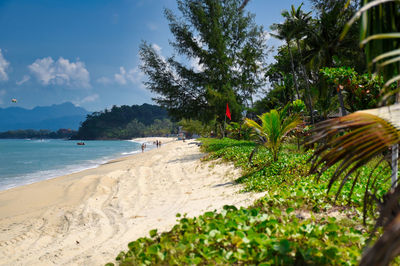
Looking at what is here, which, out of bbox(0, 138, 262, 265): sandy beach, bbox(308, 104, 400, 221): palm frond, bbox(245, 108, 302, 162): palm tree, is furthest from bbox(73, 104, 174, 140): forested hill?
bbox(308, 104, 400, 221): palm frond

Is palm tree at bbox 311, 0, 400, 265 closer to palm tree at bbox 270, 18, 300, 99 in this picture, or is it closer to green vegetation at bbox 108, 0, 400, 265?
green vegetation at bbox 108, 0, 400, 265

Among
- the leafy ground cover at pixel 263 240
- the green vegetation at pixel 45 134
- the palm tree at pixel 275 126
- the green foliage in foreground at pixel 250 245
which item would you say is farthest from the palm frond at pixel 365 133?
the green vegetation at pixel 45 134

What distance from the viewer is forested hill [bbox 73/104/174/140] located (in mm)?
138375

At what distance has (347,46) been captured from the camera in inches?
706

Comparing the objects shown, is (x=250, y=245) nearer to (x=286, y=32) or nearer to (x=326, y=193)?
(x=326, y=193)

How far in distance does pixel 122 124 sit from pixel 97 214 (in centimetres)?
15198

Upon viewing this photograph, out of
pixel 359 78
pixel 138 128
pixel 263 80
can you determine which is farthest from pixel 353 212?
pixel 138 128

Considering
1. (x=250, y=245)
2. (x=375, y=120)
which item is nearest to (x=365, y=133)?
(x=375, y=120)

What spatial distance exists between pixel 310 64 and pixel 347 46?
2700 millimetres

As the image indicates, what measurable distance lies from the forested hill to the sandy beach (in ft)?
406

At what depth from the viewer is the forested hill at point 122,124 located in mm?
138375

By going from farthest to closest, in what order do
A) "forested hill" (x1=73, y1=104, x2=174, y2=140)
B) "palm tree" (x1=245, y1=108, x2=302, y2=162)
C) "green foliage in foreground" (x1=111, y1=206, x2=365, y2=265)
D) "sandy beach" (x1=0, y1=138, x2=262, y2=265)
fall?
"forested hill" (x1=73, y1=104, x2=174, y2=140) < "palm tree" (x1=245, y1=108, x2=302, y2=162) < "sandy beach" (x1=0, y1=138, x2=262, y2=265) < "green foliage in foreground" (x1=111, y1=206, x2=365, y2=265)

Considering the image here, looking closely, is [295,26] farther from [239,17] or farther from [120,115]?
[120,115]

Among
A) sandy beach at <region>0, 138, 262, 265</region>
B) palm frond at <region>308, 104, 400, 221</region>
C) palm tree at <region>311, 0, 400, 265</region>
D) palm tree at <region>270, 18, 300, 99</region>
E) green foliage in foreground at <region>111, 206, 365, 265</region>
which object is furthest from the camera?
palm tree at <region>270, 18, 300, 99</region>
